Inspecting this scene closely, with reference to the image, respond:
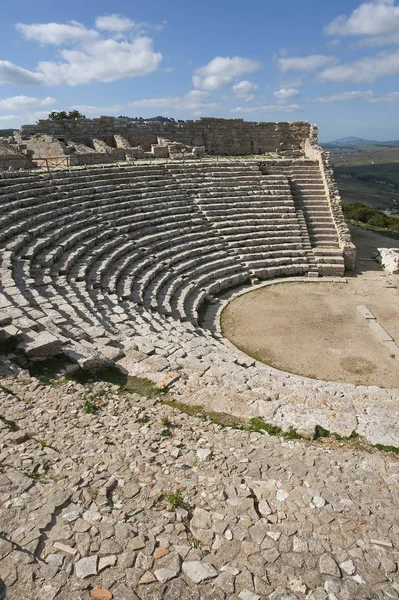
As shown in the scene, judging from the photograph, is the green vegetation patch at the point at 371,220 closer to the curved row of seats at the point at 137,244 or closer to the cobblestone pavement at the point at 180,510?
the curved row of seats at the point at 137,244

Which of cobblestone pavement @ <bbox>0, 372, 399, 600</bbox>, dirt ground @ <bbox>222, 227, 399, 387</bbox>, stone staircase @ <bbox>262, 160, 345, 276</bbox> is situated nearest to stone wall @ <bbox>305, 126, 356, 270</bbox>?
stone staircase @ <bbox>262, 160, 345, 276</bbox>

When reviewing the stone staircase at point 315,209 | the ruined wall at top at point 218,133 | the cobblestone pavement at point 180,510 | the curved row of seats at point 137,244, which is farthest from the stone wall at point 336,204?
the cobblestone pavement at point 180,510

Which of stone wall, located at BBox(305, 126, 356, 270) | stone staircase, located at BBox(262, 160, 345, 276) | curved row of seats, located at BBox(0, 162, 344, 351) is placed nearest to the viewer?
curved row of seats, located at BBox(0, 162, 344, 351)

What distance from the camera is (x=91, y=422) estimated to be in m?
5.52

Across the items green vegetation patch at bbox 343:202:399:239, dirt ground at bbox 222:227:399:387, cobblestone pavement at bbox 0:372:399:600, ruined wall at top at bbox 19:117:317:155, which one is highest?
ruined wall at top at bbox 19:117:317:155

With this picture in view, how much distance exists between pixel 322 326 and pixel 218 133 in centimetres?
1913

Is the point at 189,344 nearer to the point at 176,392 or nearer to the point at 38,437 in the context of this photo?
the point at 176,392

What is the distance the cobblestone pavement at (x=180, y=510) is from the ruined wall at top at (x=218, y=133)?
23578mm

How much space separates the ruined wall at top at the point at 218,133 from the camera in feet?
84.3

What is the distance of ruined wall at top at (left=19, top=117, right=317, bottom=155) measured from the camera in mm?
25703

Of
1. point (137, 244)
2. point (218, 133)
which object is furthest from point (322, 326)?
point (218, 133)

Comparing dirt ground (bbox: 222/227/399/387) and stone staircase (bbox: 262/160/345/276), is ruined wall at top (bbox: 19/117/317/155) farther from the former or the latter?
dirt ground (bbox: 222/227/399/387)

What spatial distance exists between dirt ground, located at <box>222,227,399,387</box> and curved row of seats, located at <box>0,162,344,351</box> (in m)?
1.62

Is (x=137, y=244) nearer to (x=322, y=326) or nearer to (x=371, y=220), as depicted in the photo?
(x=322, y=326)
